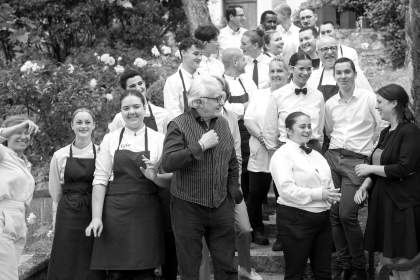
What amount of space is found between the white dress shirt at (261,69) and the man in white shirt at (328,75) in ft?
2.54

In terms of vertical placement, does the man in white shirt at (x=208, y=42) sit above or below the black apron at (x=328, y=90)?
above

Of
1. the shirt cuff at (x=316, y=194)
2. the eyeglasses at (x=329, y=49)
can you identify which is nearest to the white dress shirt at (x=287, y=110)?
the eyeglasses at (x=329, y=49)

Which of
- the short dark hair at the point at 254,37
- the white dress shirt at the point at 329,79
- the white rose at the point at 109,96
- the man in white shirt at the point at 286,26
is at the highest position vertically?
the man in white shirt at the point at 286,26

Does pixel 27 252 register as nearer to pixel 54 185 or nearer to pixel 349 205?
pixel 54 185

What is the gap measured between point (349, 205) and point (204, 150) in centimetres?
157

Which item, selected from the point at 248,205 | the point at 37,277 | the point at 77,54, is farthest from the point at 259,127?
the point at 77,54

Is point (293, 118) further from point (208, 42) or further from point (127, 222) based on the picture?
point (208, 42)

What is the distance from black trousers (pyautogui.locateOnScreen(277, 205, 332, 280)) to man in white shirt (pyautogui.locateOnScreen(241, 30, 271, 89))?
2.33 metres

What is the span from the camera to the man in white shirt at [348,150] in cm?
603

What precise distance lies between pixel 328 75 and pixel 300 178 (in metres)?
1.78

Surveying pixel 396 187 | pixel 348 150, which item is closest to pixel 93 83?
pixel 348 150

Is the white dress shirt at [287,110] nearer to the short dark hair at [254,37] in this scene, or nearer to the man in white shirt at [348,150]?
the man in white shirt at [348,150]

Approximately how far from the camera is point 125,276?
5.73 m

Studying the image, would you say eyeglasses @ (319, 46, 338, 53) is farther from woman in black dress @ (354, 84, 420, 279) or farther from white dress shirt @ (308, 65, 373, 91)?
woman in black dress @ (354, 84, 420, 279)
